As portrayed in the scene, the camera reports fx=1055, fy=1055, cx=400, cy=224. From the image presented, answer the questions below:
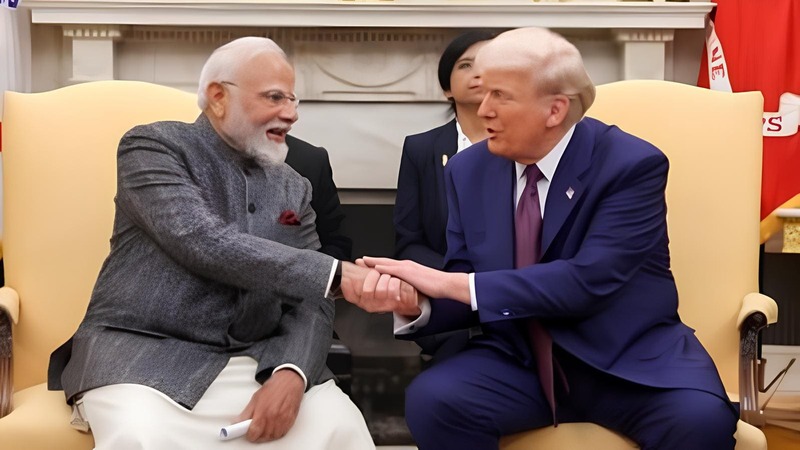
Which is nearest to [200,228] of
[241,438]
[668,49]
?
[241,438]

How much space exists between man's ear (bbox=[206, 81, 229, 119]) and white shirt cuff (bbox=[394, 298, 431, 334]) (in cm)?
68

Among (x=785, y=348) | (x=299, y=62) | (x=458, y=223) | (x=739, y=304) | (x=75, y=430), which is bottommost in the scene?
(x=785, y=348)

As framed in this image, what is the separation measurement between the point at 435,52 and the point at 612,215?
237 cm

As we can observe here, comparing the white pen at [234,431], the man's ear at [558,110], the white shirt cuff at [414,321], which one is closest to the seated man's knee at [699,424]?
the white shirt cuff at [414,321]

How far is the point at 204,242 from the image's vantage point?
7.93 feet

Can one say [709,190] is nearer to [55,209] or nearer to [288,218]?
[288,218]

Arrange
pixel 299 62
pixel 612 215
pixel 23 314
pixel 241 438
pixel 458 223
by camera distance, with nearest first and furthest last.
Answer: pixel 241 438, pixel 612 215, pixel 458 223, pixel 23 314, pixel 299 62

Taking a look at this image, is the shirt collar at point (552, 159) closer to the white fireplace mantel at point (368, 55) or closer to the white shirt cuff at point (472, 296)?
the white shirt cuff at point (472, 296)

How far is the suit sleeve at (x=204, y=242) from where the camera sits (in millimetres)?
2416

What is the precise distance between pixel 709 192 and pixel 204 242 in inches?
57.6

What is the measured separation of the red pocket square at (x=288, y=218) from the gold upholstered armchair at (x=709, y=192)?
985 millimetres

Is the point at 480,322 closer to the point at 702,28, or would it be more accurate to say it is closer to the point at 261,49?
the point at 261,49

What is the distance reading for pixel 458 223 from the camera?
2709 millimetres

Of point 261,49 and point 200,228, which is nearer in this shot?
point 200,228
